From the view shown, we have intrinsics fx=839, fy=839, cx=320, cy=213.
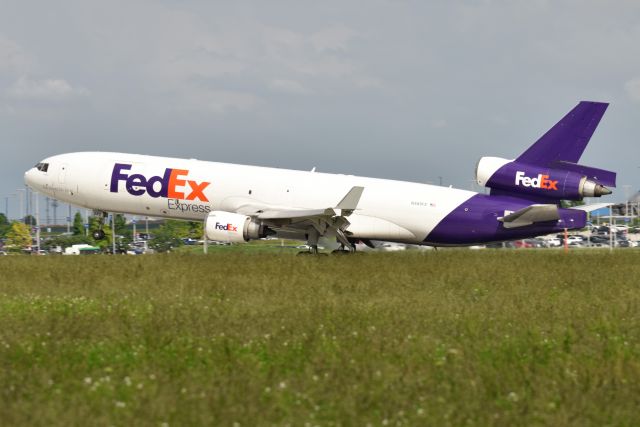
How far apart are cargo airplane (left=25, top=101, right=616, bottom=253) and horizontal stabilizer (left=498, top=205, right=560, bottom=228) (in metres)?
0.04

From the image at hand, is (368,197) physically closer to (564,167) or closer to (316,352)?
(564,167)

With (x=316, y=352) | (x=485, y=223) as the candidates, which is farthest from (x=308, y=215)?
(x=316, y=352)

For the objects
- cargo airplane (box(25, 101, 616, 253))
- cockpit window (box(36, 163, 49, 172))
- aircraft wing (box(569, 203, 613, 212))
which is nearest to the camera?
cargo airplane (box(25, 101, 616, 253))

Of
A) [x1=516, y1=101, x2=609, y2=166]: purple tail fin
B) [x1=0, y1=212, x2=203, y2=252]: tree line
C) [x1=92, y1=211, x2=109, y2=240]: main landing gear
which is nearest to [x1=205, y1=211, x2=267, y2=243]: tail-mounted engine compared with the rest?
[x1=92, y1=211, x2=109, y2=240]: main landing gear

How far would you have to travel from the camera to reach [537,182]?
3231cm

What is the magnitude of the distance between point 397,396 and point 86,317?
7.64 metres

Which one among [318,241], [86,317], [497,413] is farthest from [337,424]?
[318,241]

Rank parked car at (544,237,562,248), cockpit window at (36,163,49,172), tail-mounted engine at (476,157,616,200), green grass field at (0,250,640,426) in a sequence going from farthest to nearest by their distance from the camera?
parked car at (544,237,562,248), cockpit window at (36,163,49,172), tail-mounted engine at (476,157,616,200), green grass field at (0,250,640,426)

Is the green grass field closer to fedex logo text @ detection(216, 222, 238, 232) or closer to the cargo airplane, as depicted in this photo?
fedex logo text @ detection(216, 222, 238, 232)

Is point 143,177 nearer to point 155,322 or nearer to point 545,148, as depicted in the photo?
point 545,148

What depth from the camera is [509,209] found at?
33.0 meters

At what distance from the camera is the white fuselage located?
1313 inches

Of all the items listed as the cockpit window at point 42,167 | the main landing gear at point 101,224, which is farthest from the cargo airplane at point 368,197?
the cockpit window at point 42,167

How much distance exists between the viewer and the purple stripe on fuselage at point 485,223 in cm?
3297
